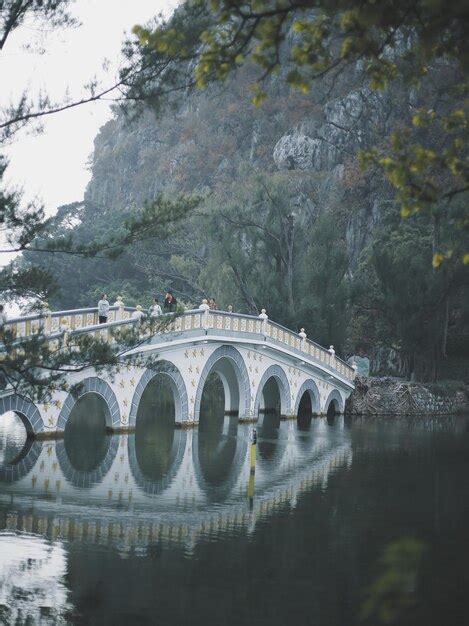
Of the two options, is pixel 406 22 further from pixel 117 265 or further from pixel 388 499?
pixel 117 265

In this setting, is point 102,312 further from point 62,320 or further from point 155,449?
point 155,449

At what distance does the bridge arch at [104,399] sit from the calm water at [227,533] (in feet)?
2.20

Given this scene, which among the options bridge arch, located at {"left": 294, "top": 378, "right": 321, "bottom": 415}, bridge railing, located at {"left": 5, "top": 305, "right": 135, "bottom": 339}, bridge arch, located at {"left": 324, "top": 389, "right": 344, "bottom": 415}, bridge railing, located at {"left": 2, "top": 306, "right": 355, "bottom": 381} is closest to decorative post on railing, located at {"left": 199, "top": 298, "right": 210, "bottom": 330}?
bridge railing, located at {"left": 2, "top": 306, "right": 355, "bottom": 381}

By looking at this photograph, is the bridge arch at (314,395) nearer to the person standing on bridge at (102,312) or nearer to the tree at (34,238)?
the person standing on bridge at (102,312)

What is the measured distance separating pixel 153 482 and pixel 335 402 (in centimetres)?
2039

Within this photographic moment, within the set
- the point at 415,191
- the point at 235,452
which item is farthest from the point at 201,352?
the point at 415,191

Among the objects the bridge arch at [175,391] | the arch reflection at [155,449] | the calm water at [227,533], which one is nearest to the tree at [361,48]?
the calm water at [227,533]

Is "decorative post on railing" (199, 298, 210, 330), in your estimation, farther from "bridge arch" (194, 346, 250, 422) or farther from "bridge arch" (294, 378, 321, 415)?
"bridge arch" (294, 378, 321, 415)

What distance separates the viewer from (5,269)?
406 inches

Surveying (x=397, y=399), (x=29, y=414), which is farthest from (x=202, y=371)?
(x=397, y=399)

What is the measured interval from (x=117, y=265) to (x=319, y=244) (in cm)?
2369

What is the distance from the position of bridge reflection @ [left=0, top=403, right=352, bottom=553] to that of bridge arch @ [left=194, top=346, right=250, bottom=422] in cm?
161

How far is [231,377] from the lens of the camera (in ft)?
96.6

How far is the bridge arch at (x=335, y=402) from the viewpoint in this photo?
112 feet
